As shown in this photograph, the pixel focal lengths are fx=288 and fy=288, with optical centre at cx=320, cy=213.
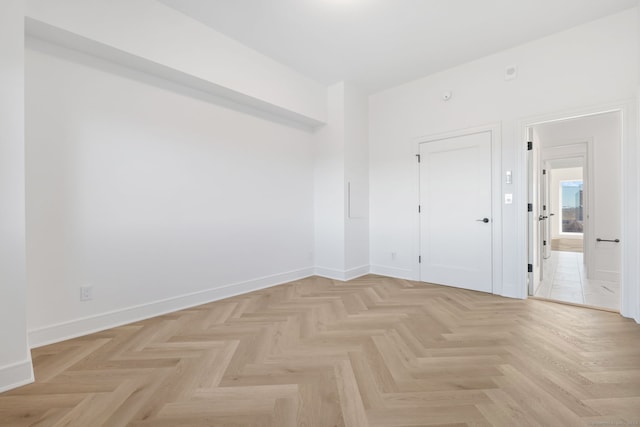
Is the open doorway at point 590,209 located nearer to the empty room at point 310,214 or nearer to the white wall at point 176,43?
the empty room at point 310,214

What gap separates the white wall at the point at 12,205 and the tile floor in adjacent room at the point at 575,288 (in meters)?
4.71

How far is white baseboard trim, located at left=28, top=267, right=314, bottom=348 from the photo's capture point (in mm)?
2252

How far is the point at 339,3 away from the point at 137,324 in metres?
3.47

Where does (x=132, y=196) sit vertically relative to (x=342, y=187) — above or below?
below

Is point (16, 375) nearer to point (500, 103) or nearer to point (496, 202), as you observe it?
point (496, 202)

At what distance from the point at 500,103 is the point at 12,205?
451 cm

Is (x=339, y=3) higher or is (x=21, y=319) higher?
(x=339, y=3)

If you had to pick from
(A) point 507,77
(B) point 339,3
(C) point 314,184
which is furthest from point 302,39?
(A) point 507,77

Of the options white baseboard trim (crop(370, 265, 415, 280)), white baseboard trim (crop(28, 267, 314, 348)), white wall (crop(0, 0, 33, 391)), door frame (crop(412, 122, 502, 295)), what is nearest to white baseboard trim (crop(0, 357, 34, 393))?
white wall (crop(0, 0, 33, 391))

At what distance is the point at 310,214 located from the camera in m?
4.52

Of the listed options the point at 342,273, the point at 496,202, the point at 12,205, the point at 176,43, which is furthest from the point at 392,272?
the point at 12,205

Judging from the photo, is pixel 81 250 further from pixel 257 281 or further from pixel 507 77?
pixel 507 77

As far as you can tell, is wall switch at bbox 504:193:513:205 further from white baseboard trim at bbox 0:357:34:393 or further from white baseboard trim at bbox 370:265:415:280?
white baseboard trim at bbox 0:357:34:393

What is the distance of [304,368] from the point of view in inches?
74.1
